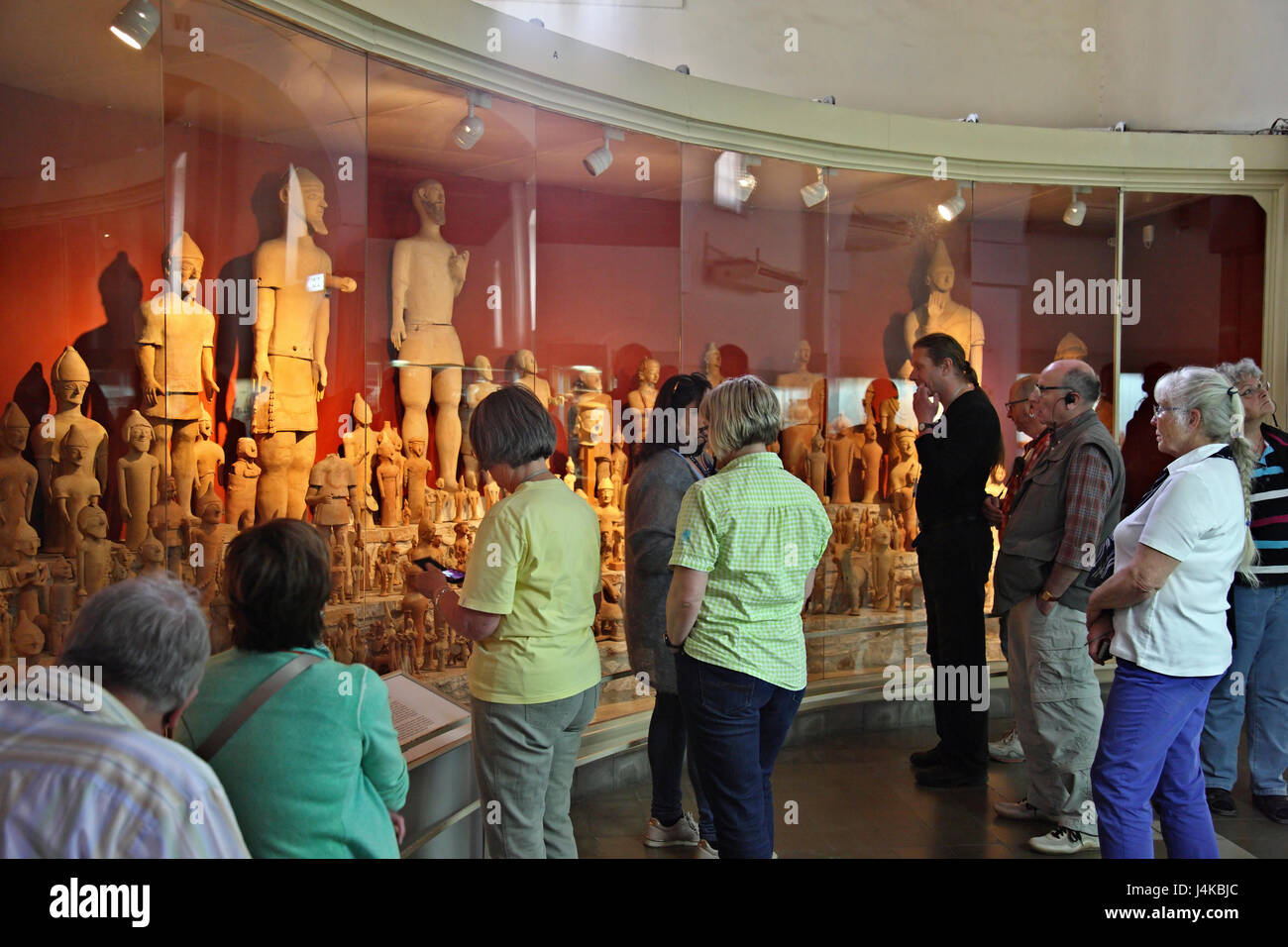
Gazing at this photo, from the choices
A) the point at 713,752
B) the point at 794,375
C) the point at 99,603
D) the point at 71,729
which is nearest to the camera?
the point at 71,729

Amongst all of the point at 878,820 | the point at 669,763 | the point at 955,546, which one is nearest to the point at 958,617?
the point at 955,546

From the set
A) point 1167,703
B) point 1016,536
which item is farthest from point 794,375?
point 1167,703

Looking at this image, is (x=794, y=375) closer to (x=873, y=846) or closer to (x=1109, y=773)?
(x=873, y=846)

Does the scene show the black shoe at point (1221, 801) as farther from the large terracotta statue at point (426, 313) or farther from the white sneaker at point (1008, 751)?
the large terracotta statue at point (426, 313)

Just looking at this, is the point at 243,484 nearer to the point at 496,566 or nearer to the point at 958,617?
the point at 496,566

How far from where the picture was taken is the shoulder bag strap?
1594 mm

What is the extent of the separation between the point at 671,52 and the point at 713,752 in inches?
194

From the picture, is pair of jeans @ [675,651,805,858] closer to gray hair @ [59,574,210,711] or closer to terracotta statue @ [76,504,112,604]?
gray hair @ [59,574,210,711]

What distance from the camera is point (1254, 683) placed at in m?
4.23

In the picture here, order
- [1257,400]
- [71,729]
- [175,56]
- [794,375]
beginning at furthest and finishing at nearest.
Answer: [794,375] → [1257,400] → [175,56] → [71,729]

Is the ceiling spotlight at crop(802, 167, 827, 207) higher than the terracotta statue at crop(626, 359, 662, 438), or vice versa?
the ceiling spotlight at crop(802, 167, 827, 207)

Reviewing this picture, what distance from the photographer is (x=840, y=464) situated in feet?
20.6

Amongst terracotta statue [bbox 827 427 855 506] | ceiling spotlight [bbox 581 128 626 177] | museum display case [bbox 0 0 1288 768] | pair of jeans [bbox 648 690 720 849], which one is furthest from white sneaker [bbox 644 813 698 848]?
ceiling spotlight [bbox 581 128 626 177]

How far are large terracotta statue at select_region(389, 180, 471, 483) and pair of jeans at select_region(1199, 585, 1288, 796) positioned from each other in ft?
12.3
